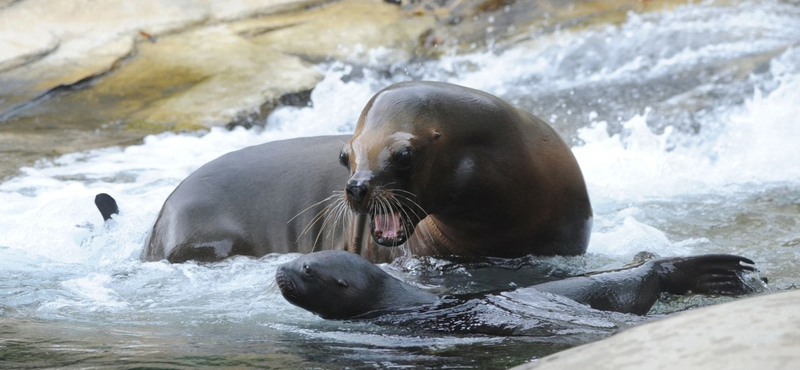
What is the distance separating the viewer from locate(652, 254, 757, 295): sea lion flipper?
418cm

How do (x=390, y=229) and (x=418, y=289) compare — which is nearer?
(x=418, y=289)

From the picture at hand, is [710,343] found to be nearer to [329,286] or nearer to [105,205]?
[329,286]

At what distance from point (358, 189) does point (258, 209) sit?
1620mm

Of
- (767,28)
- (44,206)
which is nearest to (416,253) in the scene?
(44,206)

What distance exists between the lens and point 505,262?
4.70 metres

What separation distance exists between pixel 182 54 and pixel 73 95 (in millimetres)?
1221

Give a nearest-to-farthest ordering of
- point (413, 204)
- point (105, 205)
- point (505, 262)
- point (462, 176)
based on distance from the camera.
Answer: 1. point (413, 204)
2. point (462, 176)
3. point (505, 262)
4. point (105, 205)

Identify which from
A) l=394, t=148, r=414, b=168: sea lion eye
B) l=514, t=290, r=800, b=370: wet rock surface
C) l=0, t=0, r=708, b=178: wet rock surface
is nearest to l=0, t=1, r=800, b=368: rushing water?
l=0, t=0, r=708, b=178: wet rock surface

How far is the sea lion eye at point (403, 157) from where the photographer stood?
13.7 ft

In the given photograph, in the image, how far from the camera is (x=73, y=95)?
10000 millimetres

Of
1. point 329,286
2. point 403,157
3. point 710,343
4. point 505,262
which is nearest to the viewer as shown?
point 710,343

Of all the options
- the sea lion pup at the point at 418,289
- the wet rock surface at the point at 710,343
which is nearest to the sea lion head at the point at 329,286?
the sea lion pup at the point at 418,289

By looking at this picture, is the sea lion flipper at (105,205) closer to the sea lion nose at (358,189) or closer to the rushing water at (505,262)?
the rushing water at (505,262)

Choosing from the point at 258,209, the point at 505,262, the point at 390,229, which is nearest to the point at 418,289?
the point at 390,229
